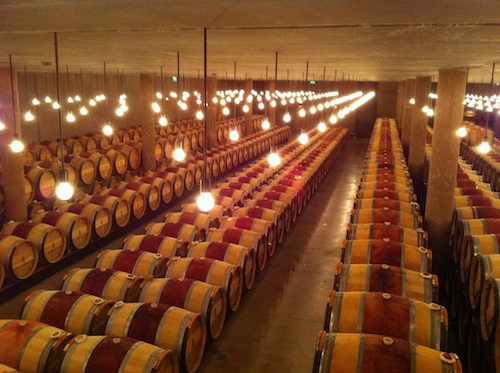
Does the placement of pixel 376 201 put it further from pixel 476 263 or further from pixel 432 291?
pixel 432 291

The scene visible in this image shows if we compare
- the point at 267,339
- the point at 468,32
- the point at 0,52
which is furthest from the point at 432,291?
the point at 0,52

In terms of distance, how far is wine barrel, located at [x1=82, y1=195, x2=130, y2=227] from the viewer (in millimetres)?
9258

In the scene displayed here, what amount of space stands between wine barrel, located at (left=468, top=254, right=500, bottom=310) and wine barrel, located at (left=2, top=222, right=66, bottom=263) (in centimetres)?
651

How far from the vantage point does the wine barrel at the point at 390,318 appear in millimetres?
4352

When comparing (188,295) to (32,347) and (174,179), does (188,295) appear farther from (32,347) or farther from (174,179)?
(174,179)

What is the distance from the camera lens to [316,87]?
31266 millimetres

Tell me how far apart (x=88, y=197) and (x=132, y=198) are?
968mm

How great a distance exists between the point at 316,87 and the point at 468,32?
2834 cm

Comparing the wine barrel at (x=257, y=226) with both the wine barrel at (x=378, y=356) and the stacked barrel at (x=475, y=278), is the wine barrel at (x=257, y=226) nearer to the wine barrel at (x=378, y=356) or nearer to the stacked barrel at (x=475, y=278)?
the stacked barrel at (x=475, y=278)

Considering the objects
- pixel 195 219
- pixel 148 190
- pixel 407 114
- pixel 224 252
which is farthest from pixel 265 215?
pixel 407 114

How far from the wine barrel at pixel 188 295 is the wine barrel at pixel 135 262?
62 centimetres

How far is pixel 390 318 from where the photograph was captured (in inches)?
176

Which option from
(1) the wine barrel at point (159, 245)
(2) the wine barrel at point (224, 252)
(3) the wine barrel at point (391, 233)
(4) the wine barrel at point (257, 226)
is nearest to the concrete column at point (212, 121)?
(4) the wine barrel at point (257, 226)

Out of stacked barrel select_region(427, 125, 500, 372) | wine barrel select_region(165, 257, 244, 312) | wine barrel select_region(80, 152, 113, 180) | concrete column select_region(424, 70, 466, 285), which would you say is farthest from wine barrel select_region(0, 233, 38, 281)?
concrete column select_region(424, 70, 466, 285)
